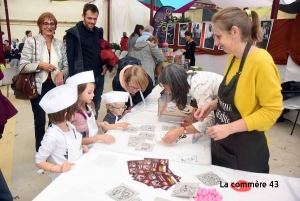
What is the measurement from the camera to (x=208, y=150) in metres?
1.39

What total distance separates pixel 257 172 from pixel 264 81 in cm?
50

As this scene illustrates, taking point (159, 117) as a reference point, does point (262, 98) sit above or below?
above

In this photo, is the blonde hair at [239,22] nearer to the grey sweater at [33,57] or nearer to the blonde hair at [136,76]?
the blonde hair at [136,76]

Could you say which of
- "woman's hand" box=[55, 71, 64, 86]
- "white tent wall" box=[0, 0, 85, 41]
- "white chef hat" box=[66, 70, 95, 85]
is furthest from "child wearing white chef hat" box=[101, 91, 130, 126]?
"white tent wall" box=[0, 0, 85, 41]

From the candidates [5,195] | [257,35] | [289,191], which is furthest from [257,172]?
[5,195]

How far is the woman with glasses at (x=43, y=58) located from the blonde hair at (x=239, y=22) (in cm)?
148

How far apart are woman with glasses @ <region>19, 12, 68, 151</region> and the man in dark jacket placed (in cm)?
12

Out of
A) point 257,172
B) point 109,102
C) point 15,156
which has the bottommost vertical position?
point 15,156

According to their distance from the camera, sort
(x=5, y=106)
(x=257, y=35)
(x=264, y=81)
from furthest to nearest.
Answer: (x=5, y=106) → (x=257, y=35) → (x=264, y=81)

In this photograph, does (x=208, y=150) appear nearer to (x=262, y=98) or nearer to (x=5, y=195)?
(x=262, y=98)

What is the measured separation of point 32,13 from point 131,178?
12.3 m

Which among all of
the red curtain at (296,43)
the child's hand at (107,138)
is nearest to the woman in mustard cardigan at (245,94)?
the child's hand at (107,138)

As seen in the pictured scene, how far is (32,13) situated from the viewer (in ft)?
36.8

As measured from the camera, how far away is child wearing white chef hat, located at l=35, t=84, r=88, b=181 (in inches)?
49.1
